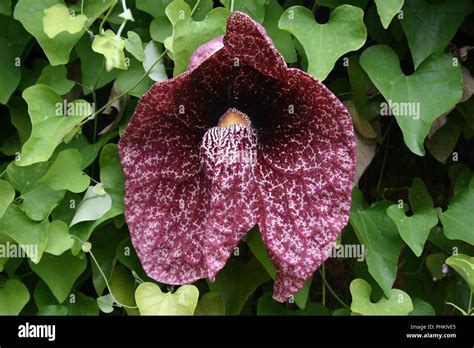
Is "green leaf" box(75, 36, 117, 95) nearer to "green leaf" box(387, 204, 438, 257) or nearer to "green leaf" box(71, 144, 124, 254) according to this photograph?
"green leaf" box(71, 144, 124, 254)

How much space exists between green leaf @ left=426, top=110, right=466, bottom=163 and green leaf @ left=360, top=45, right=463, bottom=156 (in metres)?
0.16

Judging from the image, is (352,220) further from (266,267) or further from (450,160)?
(450,160)

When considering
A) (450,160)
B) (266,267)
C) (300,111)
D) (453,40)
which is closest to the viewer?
(300,111)

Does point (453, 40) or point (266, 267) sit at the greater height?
point (453, 40)

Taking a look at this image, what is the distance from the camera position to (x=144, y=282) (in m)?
1.24

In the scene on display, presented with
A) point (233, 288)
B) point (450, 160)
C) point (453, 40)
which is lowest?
point (233, 288)

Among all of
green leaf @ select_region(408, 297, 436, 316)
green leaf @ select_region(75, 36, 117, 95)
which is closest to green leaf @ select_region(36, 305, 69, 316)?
green leaf @ select_region(75, 36, 117, 95)

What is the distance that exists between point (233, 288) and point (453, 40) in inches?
23.3

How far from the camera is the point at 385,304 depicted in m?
1.21

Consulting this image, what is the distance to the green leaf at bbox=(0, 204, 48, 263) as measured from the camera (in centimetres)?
117

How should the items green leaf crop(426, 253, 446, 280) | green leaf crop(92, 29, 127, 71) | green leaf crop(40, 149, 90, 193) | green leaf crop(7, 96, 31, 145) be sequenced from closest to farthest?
green leaf crop(92, 29, 127, 71) < green leaf crop(40, 149, 90, 193) < green leaf crop(7, 96, 31, 145) < green leaf crop(426, 253, 446, 280)

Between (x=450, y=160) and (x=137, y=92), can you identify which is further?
(x=450, y=160)

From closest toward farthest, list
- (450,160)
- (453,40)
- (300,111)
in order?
(300,111), (453,40), (450,160)

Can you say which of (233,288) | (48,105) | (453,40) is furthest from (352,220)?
(48,105)
